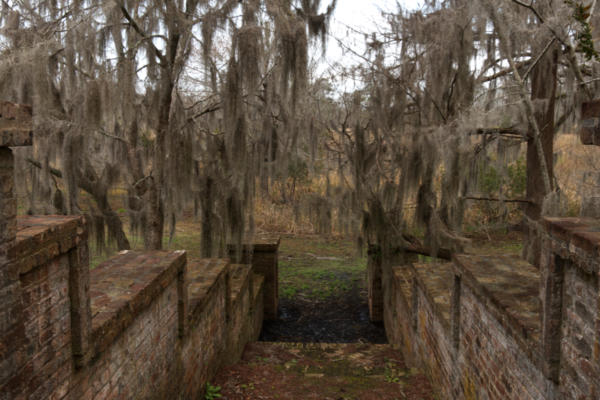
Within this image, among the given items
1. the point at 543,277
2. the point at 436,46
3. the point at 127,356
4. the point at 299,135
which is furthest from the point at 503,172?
the point at 127,356

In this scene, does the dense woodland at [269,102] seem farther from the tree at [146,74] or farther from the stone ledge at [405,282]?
the stone ledge at [405,282]

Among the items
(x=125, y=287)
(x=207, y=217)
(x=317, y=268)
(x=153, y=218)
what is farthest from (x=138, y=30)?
(x=317, y=268)

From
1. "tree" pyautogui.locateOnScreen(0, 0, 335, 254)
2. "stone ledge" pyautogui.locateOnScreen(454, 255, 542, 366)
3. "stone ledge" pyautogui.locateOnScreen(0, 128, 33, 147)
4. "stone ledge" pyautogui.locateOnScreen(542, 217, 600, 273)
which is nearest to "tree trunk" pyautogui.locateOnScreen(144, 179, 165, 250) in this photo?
"tree" pyautogui.locateOnScreen(0, 0, 335, 254)

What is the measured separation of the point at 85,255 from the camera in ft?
6.43

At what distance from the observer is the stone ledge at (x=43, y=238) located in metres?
1.48

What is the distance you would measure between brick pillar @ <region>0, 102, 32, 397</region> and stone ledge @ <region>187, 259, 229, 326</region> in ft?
6.79

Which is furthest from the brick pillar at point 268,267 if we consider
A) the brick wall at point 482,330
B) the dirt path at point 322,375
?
the brick wall at point 482,330

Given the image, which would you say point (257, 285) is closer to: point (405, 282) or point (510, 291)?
point (405, 282)

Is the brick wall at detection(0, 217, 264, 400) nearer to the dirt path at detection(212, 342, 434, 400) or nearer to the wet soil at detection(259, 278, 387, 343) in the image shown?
the dirt path at detection(212, 342, 434, 400)

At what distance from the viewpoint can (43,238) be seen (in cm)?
160

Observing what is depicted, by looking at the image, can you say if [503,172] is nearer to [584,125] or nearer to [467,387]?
[467,387]

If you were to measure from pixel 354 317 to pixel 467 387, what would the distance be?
15.7ft

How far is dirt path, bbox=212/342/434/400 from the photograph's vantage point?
410cm

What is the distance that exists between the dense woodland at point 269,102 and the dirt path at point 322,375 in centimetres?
172
